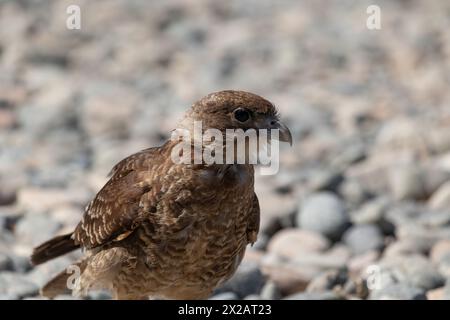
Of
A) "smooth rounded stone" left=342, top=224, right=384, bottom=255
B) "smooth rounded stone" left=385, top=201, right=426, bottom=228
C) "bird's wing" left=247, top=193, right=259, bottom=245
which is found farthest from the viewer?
"smooth rounded stone" left=385, top=201, right=426, bottom=228

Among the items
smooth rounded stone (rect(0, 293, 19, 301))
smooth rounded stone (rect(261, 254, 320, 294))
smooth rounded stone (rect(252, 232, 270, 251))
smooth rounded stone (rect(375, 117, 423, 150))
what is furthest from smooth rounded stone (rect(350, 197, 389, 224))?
smooth rounded stone (rect(0, 293, 19, 301))

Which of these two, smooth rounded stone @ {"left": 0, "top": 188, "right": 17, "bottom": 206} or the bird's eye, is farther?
smooth rounded stone @ {"left": 0, "top": 188, "right": 17, "bottom": 206}

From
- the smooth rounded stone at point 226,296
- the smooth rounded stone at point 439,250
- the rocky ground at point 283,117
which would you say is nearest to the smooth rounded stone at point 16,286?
the rocky ground at point 283,117

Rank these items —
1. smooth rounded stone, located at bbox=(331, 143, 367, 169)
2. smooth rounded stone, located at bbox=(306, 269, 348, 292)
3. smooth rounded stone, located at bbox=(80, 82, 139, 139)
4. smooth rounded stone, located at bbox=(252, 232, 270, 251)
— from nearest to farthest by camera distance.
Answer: smooth rounded stone, located at bbox=(306, 269, 348, 292)
smooth rounded stone, located at bbox=(252, 232, 270, 251)
smooth rounded stone, located at bbox=(331, 143, 367, 169)
smooth rounded stone, located at bbox=(80, 82, 139, 139)

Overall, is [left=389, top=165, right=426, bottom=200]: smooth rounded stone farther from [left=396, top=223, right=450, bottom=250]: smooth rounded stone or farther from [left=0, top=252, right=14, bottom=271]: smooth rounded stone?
[left=0, top=252, right=14, bottom=271]: smooth rounded stone

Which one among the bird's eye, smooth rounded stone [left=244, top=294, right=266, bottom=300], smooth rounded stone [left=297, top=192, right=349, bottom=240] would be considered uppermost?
smooth rounded stone [left=297, top=192, right=349, bottom=240]

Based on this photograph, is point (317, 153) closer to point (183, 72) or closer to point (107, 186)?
point (183, 72)

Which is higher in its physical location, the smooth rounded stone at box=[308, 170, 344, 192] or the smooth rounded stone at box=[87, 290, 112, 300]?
the smooth rounded stone at box=[308, 170, 344, 192]
